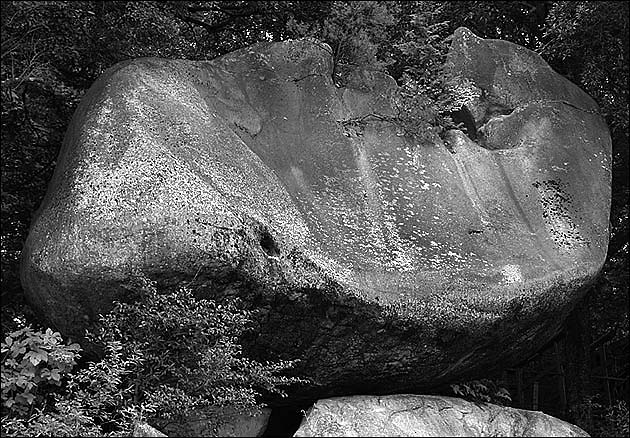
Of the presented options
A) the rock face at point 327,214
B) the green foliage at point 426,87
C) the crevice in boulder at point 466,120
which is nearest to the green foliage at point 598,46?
the rock face at point 327,214

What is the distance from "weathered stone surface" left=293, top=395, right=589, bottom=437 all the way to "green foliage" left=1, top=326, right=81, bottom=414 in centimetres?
155

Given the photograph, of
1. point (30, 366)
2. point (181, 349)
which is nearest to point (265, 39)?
point (181, 349)

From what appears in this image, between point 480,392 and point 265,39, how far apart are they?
5183mm

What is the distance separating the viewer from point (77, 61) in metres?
8.23

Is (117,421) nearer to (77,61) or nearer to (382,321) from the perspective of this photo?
(382,321)

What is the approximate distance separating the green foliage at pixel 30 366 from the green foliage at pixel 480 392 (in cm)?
343

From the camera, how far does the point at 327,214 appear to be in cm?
588

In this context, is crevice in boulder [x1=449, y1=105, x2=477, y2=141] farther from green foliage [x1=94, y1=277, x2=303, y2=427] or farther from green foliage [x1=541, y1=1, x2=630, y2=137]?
green foliage [x1=94, y1=277, x2=303, y2=427]

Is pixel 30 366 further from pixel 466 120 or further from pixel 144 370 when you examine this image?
pixel 466 120

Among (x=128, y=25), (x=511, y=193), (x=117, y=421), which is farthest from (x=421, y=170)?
(x=128, y=25)

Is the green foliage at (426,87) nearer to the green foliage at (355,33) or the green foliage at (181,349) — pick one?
the green foliage at (355,33)

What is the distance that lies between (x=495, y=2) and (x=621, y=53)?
A: 7.16ft

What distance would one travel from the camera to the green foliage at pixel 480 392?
6809 mm

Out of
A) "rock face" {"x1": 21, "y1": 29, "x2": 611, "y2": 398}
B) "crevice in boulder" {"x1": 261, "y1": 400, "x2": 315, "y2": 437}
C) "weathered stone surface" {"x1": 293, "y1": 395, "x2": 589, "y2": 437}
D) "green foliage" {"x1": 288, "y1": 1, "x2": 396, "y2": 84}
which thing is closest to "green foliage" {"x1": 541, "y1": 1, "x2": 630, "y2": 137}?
"rock face" {"x1": 21, "y1": 29, "x2": 611, "y2": 398}
